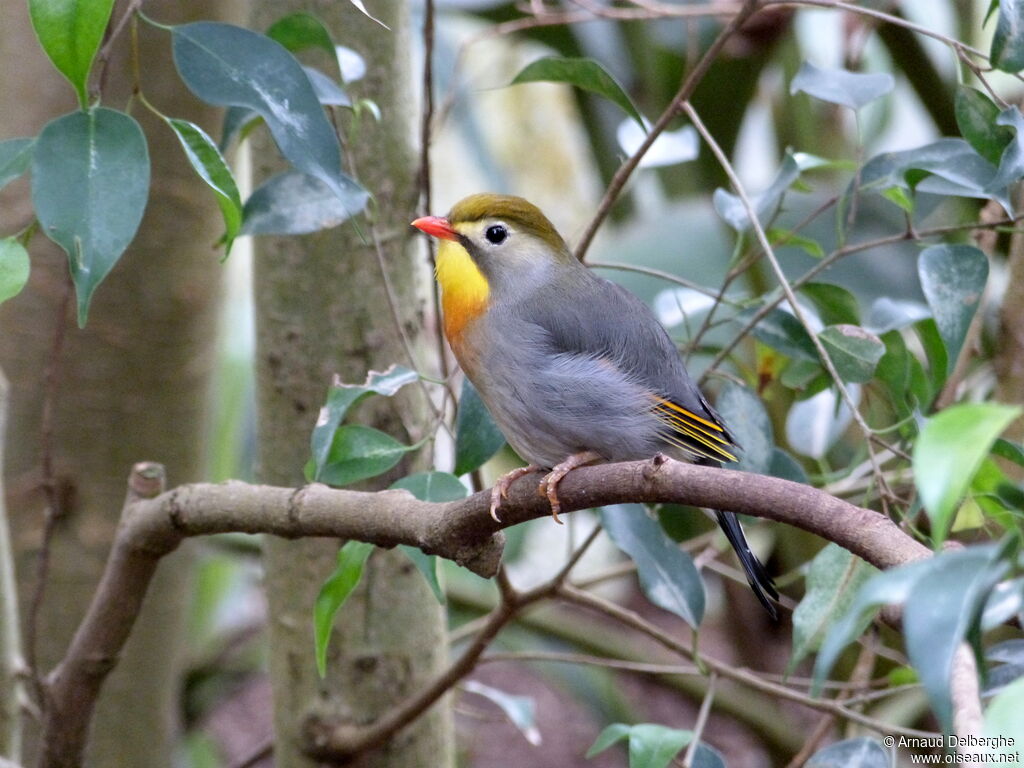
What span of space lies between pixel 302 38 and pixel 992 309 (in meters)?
1.96

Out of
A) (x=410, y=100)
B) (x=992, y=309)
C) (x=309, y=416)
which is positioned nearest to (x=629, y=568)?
(x=309, y=416)

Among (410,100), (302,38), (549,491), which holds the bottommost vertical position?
(549,491)

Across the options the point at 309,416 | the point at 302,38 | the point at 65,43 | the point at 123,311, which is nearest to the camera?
the point at 65,43

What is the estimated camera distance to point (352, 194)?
1281mm

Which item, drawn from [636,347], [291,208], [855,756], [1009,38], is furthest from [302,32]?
[855,756]

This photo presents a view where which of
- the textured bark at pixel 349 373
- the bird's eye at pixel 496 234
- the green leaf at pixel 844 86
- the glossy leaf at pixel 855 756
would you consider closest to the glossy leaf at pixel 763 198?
the green leaf at pixel 844 86

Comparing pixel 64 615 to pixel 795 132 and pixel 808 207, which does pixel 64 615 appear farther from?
pixel 795 132

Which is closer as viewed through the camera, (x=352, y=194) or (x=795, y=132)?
(x=352, y=194)

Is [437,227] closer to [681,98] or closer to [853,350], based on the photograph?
[681,98]

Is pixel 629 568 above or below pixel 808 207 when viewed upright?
below

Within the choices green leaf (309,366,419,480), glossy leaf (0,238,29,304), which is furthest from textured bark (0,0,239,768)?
glossy leaf (0,238,29,304)

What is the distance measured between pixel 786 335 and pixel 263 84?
0.69 metres

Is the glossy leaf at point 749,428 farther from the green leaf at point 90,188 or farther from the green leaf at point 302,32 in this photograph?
the green leaf at point 90,188

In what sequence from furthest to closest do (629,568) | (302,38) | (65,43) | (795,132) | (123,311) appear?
1. (795,132)
2. (629,568)
3. (123,311)
4. (302,38)
5. (65,43)
